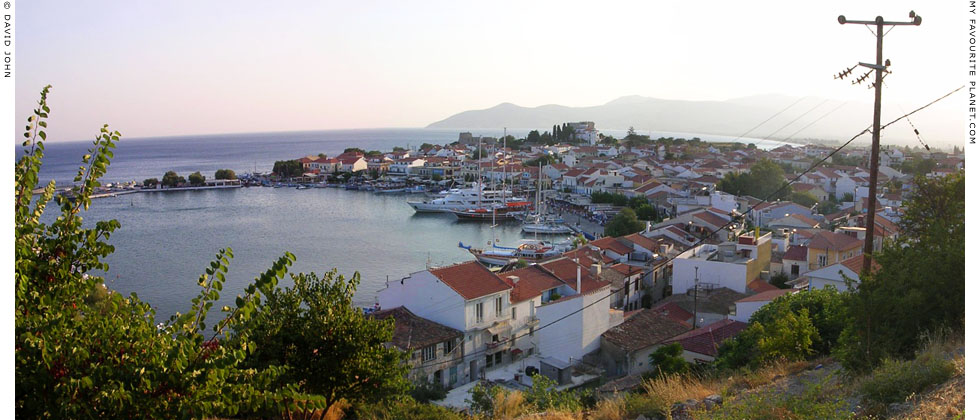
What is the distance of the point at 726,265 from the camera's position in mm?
11852

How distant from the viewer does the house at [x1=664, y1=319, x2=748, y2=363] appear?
779cm

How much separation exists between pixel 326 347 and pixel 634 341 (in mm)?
5638

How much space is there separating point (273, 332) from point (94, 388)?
2065 millimetres

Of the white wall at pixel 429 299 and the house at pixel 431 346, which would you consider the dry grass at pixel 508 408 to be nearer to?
the house at pixel 431 346

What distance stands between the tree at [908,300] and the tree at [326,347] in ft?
9.85

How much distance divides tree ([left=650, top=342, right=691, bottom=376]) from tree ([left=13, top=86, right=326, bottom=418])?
543 cm

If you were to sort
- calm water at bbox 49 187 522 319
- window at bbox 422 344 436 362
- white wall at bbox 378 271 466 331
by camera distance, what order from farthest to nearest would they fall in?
calm water at bbox 49 187 522 319 < white wall at bbox 378 271 466 331 < window at bbox 422 344 436 362

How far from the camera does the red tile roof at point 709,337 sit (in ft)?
25.9

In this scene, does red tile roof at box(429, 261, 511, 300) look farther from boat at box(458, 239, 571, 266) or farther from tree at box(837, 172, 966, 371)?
boat at box(458, 239, 571, 266)

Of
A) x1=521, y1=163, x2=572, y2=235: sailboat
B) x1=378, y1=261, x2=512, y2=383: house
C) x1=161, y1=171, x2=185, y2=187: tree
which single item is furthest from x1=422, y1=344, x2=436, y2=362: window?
x1=161, y1=171, x2=185, y2=187: tree

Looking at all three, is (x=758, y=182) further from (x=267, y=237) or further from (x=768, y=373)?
(x=768, y=373)

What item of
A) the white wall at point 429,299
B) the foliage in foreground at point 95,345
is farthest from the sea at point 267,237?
the foliage in foreground at point 95,345

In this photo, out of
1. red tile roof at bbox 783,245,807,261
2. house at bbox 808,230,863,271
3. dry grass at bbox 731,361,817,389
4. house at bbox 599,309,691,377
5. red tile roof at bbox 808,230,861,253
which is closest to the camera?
dry grass at bbox 731,361,817,389

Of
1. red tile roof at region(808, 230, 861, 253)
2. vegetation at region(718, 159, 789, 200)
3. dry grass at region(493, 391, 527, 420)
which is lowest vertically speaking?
dry grass at region(493, 391, 527, 420)
